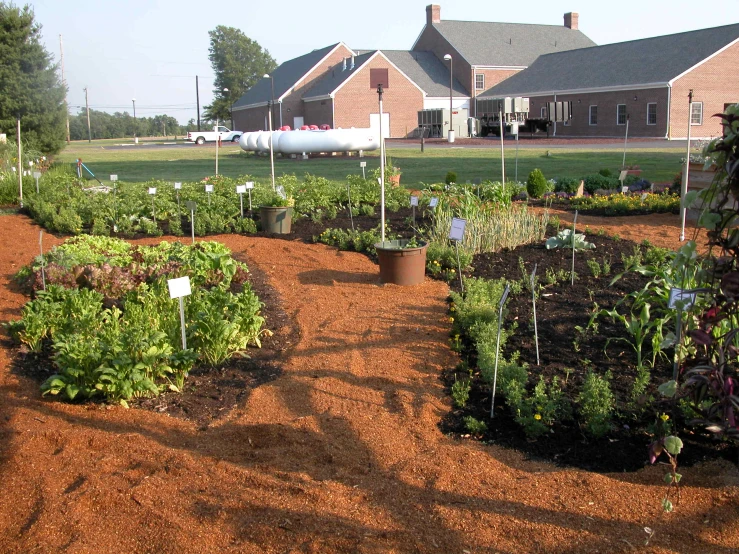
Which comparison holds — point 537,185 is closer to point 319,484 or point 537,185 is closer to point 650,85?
point 319,484

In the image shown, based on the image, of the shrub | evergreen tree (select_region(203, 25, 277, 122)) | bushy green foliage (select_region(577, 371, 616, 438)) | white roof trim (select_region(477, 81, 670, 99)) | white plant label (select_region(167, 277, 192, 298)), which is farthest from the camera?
evergreen tree (select_region(203, 25, 277, 122))

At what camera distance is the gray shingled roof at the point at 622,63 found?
36.8 meters

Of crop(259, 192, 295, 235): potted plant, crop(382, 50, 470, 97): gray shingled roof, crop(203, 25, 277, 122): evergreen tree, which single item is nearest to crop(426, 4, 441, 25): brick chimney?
crop(382, 50, 470, 97): gray shingled roof

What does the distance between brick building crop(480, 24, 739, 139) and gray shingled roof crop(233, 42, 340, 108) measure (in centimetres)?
1578

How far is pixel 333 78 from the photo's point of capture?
48.9 m

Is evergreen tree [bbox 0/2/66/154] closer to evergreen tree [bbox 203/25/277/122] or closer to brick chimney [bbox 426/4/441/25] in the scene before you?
brick chimney [bbox 426/4/441/25]

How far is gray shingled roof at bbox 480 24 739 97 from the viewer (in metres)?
36.8

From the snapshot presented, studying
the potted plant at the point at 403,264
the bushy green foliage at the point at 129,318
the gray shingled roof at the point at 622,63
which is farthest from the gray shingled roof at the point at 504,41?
the bushy green foliage at the point at 129,318

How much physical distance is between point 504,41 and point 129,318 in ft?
171

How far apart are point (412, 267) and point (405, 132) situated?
1651 inches

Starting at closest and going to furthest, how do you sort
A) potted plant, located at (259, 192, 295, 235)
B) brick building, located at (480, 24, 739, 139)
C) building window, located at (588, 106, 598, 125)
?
potted plant, located at (259, 192, 295, 235) < brick building, located at (480, 24, 739, 139) < building window, located at (588, 106, 598, 125)

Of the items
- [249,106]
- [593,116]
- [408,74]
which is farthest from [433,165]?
[249,106]

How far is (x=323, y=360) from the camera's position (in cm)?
536

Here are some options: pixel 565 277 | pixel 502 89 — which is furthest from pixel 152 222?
pixel 502 89
